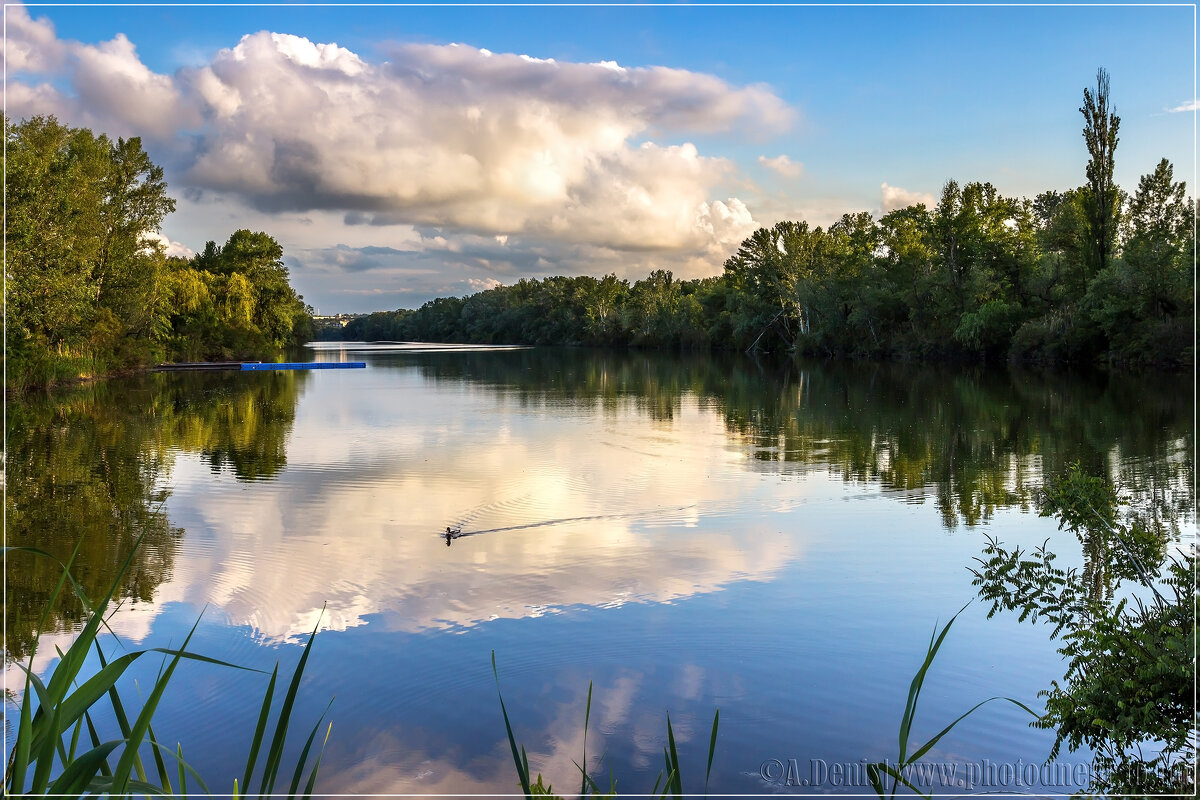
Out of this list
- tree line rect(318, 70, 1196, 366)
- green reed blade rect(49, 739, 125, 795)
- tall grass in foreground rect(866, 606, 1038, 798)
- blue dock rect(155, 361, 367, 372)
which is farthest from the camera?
blue dock rect(155, 361, 367, 372)

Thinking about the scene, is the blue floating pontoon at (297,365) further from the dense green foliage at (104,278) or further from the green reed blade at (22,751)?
the green reed blade at (22,751)

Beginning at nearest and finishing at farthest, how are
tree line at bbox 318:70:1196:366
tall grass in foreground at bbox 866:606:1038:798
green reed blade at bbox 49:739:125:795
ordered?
Result: green reed blade at bbox 49:739:125:795
tall grass in foreground at bbox 866:606:1038:798
tree line at bbox 318:70:1196:366

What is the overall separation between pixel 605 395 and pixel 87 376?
70.9ft

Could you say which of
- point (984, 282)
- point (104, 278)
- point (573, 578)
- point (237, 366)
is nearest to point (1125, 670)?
point (573, 578)

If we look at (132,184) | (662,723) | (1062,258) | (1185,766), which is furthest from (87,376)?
(1062,258)

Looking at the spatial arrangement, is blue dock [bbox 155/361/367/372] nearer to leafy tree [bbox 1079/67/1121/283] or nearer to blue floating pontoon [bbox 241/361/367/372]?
blue floating pontoon [bbox 241/361/367/372]

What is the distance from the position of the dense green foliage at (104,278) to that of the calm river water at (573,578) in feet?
26.1

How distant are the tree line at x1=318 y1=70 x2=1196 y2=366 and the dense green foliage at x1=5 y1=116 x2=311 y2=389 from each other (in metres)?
32.2

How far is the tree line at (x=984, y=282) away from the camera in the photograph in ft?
128

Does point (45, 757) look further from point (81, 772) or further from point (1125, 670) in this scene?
point (1125, 670)

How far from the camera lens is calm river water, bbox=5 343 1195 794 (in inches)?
206

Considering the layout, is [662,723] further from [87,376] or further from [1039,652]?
[87,376]

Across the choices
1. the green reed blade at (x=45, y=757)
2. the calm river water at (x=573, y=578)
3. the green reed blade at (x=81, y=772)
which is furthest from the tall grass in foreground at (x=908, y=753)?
the green reed blade at (x=45, y=757)

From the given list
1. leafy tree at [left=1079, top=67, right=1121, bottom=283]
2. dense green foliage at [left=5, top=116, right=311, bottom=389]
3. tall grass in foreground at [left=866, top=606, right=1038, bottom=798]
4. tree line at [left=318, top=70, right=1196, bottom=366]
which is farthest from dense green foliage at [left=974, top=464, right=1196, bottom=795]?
leafy tree at [left=1079, top=67, right=1121, bottom=283]
